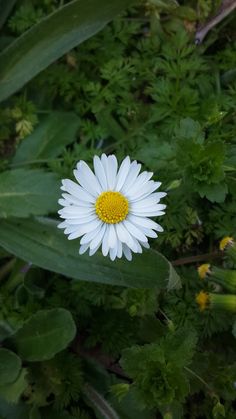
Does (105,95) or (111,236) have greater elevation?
(105,95)

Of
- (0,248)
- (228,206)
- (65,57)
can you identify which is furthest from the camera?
(65,57)

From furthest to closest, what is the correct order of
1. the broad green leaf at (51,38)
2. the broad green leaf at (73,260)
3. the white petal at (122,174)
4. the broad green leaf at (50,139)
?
the broad green leaf at (50,139)
the broad green leaf at (51,38)
the broad green leaf at (73,260)
the white petal at (122,174)

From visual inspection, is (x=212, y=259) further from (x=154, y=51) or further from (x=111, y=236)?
(x=154, y=51)

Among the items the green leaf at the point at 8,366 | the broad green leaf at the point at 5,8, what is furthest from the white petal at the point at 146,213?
the broad green leaf at the point at 5,8

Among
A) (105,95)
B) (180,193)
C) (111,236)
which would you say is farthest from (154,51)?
(111,236)

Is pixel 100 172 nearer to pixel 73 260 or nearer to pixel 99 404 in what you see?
pixel 73 260

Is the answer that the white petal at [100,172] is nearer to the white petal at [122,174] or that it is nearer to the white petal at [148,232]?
the white petal at [122,174]

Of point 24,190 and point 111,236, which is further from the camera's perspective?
point 24,190
